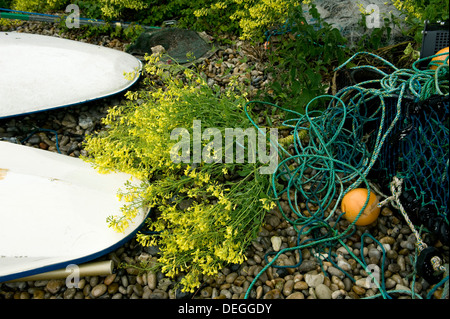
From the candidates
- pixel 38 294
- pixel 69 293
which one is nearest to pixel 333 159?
pixel 69 293

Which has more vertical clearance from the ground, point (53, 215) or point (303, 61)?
point (303, 61)

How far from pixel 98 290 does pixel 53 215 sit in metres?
0.59

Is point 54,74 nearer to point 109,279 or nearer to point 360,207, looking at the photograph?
point 109,279

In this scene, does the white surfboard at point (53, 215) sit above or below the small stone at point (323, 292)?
above

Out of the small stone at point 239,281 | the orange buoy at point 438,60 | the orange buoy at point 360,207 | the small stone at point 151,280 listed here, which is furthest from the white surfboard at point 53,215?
the orange buoy at point 438,60

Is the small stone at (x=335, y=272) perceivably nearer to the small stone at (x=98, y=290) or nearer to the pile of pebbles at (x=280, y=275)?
the pile of pebbles at (x=280, y=275)

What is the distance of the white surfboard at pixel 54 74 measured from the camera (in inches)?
124

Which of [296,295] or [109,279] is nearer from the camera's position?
[296,295]

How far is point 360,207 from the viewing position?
2.18 m

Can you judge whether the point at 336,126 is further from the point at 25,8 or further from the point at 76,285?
the point at 25,8

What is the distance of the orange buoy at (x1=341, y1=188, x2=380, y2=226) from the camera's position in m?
2.17

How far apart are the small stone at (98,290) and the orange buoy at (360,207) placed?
163cm
